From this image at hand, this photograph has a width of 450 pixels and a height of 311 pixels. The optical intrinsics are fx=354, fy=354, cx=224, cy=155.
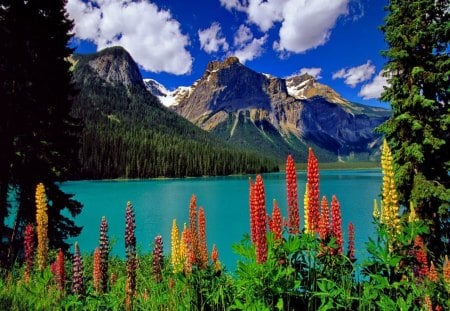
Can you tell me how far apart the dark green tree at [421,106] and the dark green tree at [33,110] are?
14.2 meters

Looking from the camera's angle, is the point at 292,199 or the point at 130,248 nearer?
the point at 292,199

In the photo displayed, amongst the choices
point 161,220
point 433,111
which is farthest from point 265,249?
point 161,220

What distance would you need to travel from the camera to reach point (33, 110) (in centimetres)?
1358

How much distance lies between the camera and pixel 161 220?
48312 millimetres

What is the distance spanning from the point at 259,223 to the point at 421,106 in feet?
46.4

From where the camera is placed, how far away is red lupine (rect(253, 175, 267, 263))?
407cm

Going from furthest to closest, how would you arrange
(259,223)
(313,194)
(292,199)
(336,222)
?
(336,222)
(292,199)
(313,194)
(259,223)

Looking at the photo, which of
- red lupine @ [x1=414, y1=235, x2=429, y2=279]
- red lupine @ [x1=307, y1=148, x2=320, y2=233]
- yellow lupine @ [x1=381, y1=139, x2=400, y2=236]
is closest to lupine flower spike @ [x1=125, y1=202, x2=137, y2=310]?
red lupine @ [x1=307, y1=148, x2=320, y2=233]

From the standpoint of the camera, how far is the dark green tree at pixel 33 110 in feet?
42.7

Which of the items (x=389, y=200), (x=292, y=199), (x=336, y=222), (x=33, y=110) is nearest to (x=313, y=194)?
(x=292, y=199)

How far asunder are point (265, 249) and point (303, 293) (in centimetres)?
66

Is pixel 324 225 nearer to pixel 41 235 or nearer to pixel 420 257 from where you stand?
pixel 420 257

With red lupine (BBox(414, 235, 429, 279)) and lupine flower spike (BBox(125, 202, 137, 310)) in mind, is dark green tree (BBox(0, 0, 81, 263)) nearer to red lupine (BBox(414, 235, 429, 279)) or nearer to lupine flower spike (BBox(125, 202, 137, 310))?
lupine flower spike (BBox(125, 202, 137, 310))

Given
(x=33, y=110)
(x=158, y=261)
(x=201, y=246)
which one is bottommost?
(x=158, y=261)
